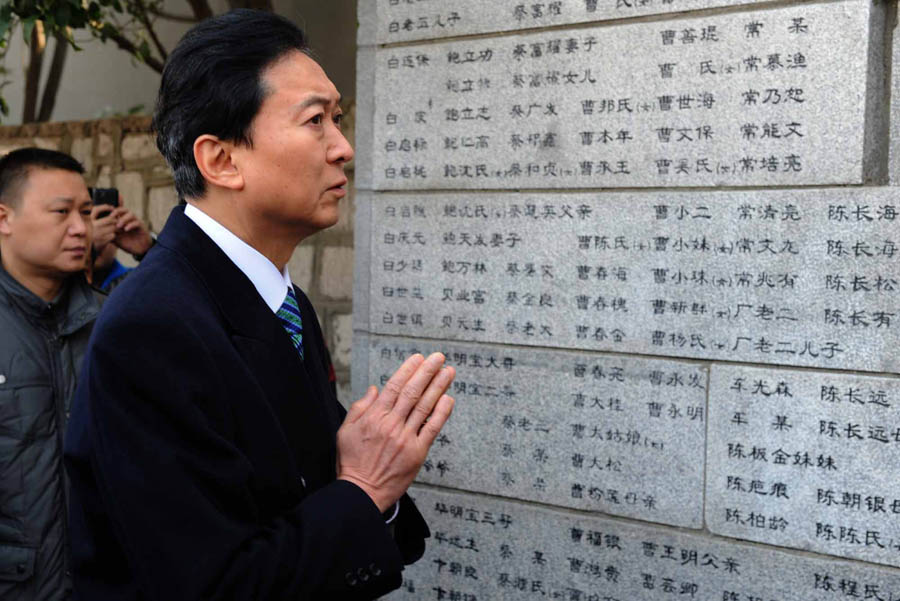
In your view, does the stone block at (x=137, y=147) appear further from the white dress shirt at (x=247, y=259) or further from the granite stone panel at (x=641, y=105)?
the white dress shirt at (x=247, y=259)

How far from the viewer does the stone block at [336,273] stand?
4.96 metres

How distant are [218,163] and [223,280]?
23 cm

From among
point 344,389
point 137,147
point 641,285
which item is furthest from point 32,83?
point 641,285

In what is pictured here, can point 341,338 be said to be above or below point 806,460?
above

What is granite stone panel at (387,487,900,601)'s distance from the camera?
2639 mm

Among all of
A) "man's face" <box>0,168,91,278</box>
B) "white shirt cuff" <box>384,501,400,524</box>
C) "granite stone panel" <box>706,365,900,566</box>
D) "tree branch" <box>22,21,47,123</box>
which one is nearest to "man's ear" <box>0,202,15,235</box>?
"man's face" <box>0,168,91,278</box>

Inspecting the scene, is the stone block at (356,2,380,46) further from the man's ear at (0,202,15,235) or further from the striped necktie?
the striped necktie

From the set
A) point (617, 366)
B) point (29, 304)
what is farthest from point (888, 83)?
point (29, 304)

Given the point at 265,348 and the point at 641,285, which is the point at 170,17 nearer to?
the point at 641,285

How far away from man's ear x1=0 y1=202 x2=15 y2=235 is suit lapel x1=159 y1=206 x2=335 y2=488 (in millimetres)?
1695

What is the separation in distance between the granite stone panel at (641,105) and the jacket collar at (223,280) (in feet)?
4.97

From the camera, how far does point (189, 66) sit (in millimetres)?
1748

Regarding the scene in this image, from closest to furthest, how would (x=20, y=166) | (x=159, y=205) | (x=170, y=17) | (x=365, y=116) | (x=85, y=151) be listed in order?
1. (x=20, y=166)
2. (x=365, y=116)
3. (x=159, y=205)
4. (x=170, y=17)
5. (x=85, y=151)

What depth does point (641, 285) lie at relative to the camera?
2.90 m
